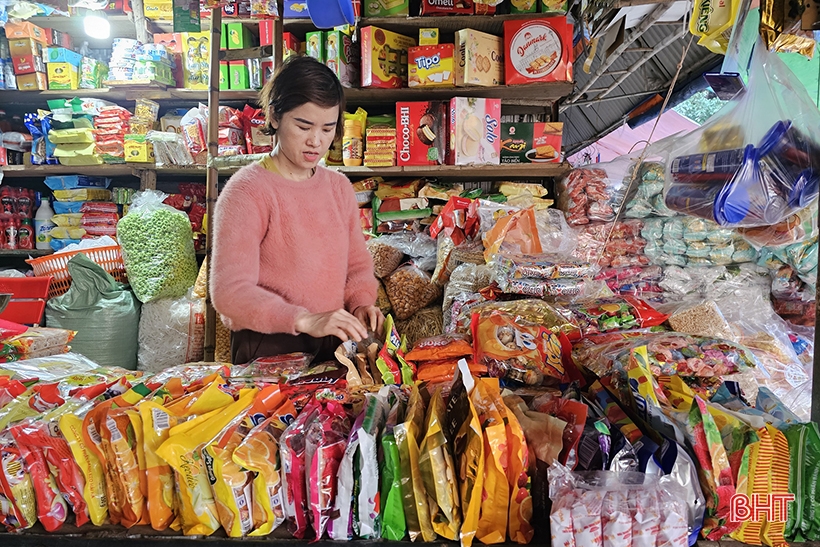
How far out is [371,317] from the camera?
1533 millimetres

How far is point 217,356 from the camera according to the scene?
290 cm

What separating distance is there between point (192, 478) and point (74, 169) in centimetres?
337

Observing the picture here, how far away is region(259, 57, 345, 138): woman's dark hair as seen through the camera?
1.38 metres

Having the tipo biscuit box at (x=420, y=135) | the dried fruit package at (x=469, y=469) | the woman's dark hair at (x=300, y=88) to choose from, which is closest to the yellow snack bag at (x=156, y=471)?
the dried fruit package at (x=469, y=469)

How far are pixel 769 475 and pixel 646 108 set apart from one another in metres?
4.79

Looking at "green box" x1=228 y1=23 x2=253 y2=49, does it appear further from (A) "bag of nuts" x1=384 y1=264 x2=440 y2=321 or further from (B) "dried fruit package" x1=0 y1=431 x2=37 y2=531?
(B) "dried fruit package" x1=0 y1=431 x2=37 y2=531

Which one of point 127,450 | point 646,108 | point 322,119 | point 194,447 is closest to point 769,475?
point 194,447

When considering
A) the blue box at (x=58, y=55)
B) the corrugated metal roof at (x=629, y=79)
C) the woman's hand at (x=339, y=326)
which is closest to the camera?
the woman's hand at (x=339, y=326)

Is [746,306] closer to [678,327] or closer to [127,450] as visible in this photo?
[678,327]

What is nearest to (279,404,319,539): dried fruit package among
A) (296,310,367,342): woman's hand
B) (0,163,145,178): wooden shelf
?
(296,310,367,342): woman's hand

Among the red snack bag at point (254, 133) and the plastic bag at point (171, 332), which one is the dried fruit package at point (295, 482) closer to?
the plastic bag at point (171, 332)

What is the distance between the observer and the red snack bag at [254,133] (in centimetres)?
319

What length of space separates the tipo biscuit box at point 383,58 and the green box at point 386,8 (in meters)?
0.10

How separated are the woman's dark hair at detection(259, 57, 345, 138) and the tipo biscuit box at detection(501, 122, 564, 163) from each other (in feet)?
5.34
